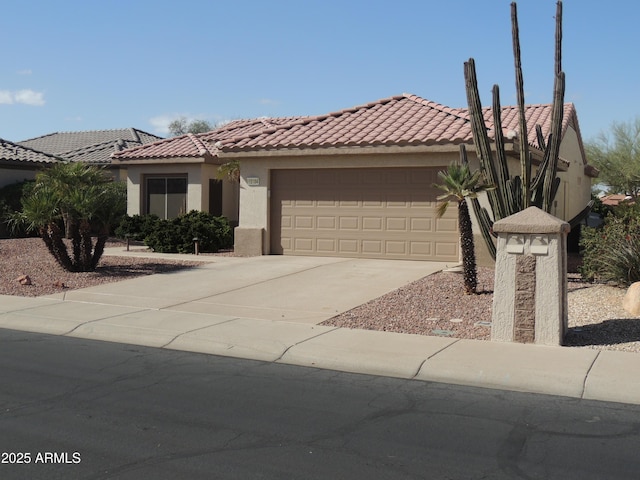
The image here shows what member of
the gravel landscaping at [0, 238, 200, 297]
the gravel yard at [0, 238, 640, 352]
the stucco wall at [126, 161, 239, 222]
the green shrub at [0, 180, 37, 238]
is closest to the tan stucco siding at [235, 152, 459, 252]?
the gravel landscaping at [0, 238, 200, 297]

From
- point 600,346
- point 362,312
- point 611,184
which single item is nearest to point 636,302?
point 600,346

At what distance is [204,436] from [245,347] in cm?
343

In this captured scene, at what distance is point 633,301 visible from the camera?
1093 centimetres

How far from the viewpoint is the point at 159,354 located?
9109mm

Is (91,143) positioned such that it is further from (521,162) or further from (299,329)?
(299,329)

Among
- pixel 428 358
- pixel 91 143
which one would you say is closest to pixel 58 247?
pixel 428 358

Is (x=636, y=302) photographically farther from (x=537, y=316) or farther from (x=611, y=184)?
(x=611, y=184)

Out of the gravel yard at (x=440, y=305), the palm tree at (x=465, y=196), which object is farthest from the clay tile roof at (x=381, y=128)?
the palm tree at (x=465, y=196)

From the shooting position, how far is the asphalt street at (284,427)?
203 inches

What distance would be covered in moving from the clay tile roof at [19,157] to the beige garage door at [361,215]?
12.3m

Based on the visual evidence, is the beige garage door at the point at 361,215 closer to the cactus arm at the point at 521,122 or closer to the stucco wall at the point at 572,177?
the cactus arm at the point at 521,122

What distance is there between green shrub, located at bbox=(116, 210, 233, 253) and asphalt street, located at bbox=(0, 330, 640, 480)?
1211 centimetres

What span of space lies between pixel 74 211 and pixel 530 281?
10.6m

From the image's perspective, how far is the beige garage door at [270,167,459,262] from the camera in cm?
1777
